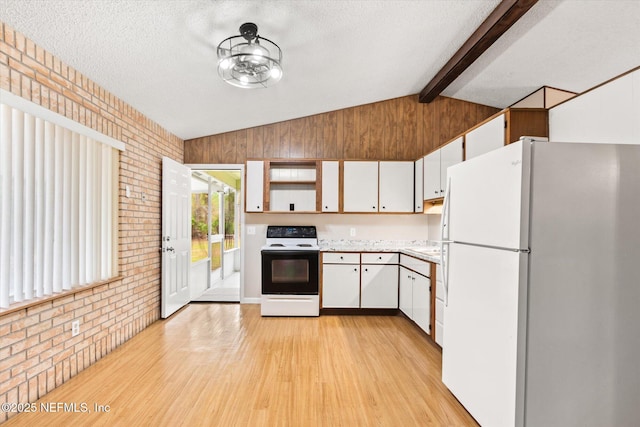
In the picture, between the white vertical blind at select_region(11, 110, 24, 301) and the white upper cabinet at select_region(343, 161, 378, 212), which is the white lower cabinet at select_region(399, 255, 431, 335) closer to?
the white upper cabinet at select_region(343, 161, 378, 212)

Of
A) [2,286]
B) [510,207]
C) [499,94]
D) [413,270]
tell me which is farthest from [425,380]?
[499,94]

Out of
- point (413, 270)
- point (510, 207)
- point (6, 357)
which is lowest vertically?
point (6, 357)

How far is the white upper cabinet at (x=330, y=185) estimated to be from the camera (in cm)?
409

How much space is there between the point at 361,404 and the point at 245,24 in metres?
2.63

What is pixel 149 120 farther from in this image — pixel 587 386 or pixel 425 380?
pixel 587 386

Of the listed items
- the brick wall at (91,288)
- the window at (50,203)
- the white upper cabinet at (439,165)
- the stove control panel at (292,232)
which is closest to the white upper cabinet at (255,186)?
the stove control panel at (292,232)

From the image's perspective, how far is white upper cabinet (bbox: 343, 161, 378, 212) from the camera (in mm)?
4082

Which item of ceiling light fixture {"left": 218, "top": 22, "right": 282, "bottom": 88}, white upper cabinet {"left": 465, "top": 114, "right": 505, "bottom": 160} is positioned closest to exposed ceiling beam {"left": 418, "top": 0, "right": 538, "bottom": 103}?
white upper cabinet {"left": 465, "top": 114, "right": 505, "bottom": 160}

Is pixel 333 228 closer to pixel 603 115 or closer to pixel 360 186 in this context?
pixel 360 186

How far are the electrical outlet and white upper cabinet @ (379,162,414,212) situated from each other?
3.25 m

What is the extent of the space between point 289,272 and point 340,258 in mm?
651

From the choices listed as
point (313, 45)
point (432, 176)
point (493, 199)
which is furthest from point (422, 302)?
point (313, 45)

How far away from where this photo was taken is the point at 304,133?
4352mm

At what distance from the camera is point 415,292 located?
11.0 ft
